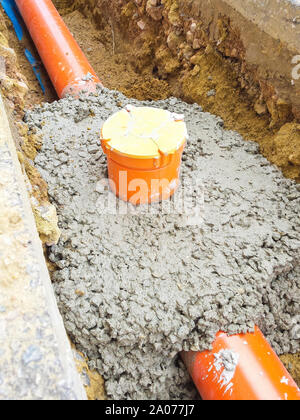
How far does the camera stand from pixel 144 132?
1.84 meters

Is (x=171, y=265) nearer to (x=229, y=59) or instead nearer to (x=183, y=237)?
(x=183, y=237)

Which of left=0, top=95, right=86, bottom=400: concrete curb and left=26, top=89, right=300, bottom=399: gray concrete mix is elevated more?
left=0, top=95, right=86, bottom=400: concrete curb

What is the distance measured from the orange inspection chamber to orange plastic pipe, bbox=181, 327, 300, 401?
0.86 meters

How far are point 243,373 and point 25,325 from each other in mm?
984

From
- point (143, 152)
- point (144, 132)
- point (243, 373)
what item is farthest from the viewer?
point (144, 132)

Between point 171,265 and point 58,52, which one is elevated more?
point 58,52

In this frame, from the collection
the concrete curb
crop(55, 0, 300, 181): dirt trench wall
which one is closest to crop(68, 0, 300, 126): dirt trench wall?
crop(55, 0, 300, 181): dirt trench wall

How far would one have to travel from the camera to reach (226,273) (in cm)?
175

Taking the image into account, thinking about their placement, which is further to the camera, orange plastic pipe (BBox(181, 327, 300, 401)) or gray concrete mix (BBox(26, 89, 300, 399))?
gray concrete mix (BBox(26, 89, 300, 399))

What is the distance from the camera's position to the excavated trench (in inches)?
64.1

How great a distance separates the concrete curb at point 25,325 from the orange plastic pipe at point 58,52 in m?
1.75

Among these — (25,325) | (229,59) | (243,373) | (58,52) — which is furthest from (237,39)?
(25,325)

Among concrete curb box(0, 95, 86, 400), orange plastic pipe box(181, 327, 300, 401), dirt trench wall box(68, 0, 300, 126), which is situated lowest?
orange plastic pipe box(181, 327, 300, 401)

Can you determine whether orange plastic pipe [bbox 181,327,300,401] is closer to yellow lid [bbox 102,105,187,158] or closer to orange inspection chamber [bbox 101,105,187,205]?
orange inspection chamber [bbox 101,105,187,205]
